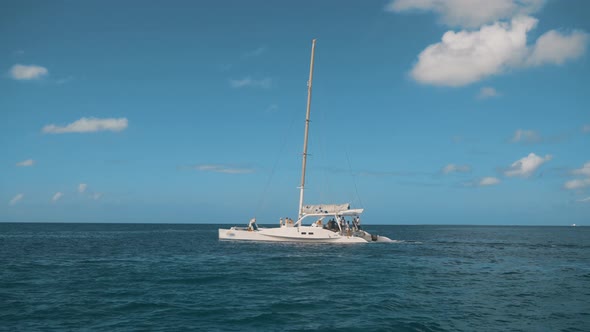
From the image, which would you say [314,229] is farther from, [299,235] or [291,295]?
[291,295]

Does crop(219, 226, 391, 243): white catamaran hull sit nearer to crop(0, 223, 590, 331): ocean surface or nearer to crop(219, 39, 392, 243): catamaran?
crop(219, 39, 392, 243): catamaran

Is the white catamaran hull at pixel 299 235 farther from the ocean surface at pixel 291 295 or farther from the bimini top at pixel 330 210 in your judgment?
the ocean surface at pixel 291 295

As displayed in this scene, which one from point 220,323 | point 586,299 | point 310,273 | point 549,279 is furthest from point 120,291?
point 549,279

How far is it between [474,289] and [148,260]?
1089 inches

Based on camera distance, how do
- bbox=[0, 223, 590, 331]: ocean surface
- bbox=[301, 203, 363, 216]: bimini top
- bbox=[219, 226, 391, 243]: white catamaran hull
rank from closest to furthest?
bbox=[0, 223, 590, 331]: ocean surface → bbox=[219, 226, 391, 243]: white catamaran hull → bbox=[301, 203, 363, 216]: bimini top

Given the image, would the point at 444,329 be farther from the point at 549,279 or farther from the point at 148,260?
the point at 148,260

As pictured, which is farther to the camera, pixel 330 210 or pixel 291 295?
pixel 330 210

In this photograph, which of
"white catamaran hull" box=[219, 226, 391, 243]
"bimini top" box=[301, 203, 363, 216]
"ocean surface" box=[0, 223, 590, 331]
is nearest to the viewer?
"ocean surface" box=[0, 223, 590, 331]

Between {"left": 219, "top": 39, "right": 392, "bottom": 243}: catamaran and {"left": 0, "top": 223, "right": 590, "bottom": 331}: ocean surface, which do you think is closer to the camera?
{"left": 0, "top": 223, "right": 590, "bottom": 331}: ocean surface

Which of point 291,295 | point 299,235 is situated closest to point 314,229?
point 299,235

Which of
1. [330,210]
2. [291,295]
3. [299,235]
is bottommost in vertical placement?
[291,295]

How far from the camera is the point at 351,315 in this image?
18625 mm

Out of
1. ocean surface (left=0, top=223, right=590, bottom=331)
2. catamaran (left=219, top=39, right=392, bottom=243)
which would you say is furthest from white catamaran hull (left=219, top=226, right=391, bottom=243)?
ocean surface (left=0, top=223, right=590, bottom=331)

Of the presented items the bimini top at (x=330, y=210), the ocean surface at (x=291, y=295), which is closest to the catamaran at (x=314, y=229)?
the bimini top at (x=330, y=210)
